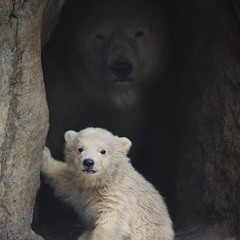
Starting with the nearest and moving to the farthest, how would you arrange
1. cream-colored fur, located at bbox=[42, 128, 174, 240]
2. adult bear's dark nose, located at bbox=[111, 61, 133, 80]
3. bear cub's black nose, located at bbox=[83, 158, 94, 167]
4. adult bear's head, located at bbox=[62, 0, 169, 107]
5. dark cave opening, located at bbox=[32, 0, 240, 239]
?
bear cub's black nose, located at bbox=[83, 158, 94, 167]
cream-colored fur, located at bbox=[42, 128, 174, 240]
dark cave opening, located at bbox=[32, 0, 240, 239]
adult bear's dark nose, located at bbox=[111, 61, 133, 80]
adult bear's head, located at bbox=[62, 0, 169, 107]

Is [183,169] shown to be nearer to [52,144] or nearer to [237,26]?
[52,144]

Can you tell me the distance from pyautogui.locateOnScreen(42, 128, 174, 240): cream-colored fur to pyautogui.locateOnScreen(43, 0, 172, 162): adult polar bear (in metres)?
1.18

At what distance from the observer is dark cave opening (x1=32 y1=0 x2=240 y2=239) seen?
4.52 meters

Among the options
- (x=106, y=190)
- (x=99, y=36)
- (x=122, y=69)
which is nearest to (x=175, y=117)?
(x=122, y=69)

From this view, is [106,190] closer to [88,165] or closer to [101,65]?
[88,165]

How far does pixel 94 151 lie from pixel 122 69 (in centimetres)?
127

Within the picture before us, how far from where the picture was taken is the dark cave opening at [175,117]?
452 cm

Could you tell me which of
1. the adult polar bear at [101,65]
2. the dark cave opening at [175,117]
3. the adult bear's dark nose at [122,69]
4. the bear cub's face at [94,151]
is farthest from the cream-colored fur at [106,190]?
the adult polar bear at [101,65]

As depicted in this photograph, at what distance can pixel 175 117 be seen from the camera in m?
5.14

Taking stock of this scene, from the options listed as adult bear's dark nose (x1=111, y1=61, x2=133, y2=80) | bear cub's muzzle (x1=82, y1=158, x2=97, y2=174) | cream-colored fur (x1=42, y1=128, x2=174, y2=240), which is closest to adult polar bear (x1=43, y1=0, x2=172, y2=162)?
adult bear's dark nose (x1=111, y1=61, x2=133, y2=80)

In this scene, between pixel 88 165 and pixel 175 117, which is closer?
pixel 88 165

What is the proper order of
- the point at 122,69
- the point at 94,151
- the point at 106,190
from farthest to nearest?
the point at 122,69
the point at 106,190
the point at 94,151

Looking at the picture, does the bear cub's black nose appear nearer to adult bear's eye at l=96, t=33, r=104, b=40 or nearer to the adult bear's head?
the adult bear's head

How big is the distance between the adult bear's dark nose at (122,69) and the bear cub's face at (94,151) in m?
1.06
